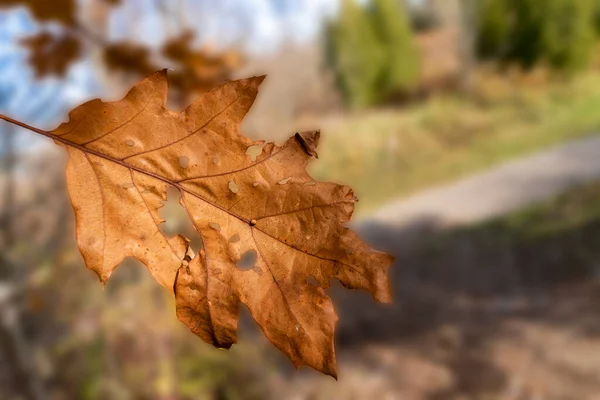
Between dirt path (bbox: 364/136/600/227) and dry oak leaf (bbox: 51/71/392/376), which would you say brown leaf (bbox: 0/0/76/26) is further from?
dirt path (bbox: 364/136/600/227)

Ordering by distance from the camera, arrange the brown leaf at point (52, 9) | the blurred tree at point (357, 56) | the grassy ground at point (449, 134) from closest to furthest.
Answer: the brown leaf at point (52, 9) → the grassy ground at point (449, 134) → the blurred tree at point (357, 56)

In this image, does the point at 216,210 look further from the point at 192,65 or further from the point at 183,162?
the point at 192,65

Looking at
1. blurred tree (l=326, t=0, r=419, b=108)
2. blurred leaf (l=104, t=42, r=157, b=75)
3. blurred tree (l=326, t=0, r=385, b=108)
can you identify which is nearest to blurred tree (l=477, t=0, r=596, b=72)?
blurred tree (l=326, t=0, r=419, b=108)

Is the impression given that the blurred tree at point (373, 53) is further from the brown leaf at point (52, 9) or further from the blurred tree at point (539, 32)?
the brown leaf at point (52, 9)

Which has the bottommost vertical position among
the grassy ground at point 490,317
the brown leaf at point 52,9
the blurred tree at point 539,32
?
the brown leaf at point 52,9

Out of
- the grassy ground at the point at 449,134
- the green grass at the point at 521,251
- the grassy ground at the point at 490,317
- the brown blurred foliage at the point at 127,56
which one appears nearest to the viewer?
the brown blurred foliage at the point at 127,56

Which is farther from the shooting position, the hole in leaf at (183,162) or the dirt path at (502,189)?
the dirt path at (502,189)

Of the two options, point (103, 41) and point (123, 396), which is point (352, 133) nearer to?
point (123, 396)

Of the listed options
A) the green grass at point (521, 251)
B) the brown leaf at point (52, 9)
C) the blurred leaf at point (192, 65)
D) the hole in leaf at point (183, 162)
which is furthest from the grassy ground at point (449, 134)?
the hole in leaf at point (183, 162)

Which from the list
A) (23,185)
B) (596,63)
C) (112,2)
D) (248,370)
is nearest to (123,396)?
(248,370)
